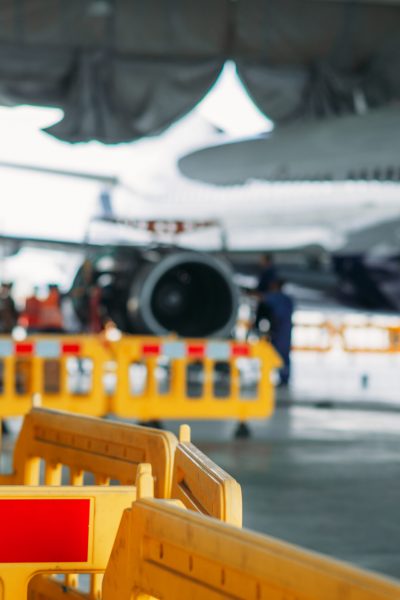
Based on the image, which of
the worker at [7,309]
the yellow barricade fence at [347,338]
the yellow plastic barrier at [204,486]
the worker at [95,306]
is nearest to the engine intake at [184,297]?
the worker at [95,306]

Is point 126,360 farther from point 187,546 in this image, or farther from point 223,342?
point 187,546

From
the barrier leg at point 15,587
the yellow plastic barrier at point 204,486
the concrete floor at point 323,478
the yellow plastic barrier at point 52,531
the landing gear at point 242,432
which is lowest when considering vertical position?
the concrete floor at point 323,478

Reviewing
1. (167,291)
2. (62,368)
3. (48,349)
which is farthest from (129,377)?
(167,291)

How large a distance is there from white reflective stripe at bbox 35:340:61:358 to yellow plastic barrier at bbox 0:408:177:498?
408 centimetres

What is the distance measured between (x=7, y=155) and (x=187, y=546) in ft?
69.7

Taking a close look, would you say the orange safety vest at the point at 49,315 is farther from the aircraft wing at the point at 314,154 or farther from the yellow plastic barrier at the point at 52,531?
the yellow plastic barrier at the point at 52,531

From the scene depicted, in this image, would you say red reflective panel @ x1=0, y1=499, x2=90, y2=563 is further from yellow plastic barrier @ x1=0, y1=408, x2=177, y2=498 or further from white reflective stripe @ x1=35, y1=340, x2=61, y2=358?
white reflective stripe @ x1=35, y1=340, x2=61, y2=358

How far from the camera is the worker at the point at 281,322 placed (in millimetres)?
12672

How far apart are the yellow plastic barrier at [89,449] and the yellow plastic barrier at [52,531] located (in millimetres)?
630

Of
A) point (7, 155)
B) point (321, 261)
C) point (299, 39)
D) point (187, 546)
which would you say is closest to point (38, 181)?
point (7, 155)

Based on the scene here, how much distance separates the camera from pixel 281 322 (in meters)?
12.7

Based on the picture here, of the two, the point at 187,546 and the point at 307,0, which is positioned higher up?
the point at 307,0

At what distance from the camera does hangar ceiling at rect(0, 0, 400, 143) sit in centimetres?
847

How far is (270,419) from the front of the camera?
913 centimetres
